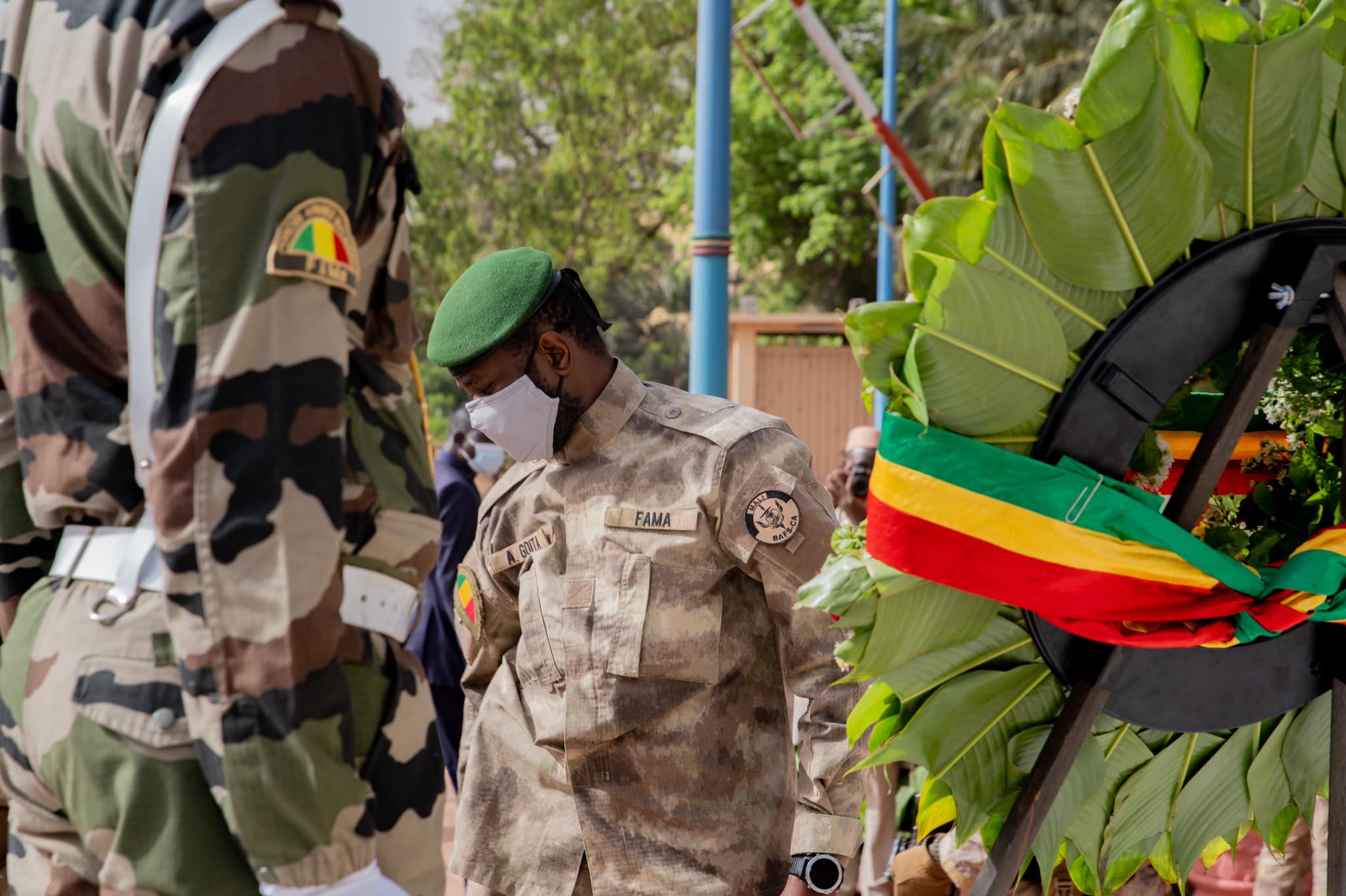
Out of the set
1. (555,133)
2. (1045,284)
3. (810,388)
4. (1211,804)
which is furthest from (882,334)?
(555,133)

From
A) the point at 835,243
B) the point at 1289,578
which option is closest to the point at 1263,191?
the point at 1289,578

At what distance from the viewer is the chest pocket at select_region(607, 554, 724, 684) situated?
8.03 feet

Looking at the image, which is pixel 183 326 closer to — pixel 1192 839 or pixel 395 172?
pixel 395 172

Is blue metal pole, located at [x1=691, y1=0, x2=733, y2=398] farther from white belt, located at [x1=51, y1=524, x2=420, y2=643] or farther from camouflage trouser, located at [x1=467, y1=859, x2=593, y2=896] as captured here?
white belt, located at [x1=51, y1=524, x2=420, y2=643]

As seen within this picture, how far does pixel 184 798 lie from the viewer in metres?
1.58

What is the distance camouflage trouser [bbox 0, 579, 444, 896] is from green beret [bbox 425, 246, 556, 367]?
973 mm

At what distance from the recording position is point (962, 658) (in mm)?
2039

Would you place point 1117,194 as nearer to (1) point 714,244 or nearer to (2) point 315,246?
(2) point 315,246

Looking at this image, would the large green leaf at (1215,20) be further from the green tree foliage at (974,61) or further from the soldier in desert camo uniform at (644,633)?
the green tree foliage at (974,61)

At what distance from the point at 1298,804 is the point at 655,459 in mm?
1321

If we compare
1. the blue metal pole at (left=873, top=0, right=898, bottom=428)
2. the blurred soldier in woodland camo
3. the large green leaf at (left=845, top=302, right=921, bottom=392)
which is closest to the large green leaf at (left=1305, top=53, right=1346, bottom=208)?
the large green leaf at (left=845, top=302, right=921, bottom=392)

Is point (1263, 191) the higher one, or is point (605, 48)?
point (605, 48)

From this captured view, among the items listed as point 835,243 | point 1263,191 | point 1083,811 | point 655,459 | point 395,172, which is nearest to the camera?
point 395,172

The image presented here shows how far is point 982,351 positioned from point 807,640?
77cm
